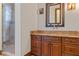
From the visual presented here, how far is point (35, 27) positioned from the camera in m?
1.37

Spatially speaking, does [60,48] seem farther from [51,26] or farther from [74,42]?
[51,26]

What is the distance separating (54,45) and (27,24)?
41 cm

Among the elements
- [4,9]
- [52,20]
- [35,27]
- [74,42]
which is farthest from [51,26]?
[4,9]

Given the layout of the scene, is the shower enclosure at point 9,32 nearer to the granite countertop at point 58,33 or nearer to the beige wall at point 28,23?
the beige wall at point 28,23

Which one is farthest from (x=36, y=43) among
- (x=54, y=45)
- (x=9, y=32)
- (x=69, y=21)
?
(x=69, y=21)

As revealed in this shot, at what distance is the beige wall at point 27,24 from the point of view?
1.36 metres

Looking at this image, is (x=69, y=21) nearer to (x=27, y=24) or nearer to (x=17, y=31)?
(x=27, y=24)

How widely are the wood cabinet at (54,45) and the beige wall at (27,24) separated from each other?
70mm

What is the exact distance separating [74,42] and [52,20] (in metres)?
0.37

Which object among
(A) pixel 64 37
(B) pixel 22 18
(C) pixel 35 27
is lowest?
(A) pixel 64 37

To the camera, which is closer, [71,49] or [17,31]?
[17,31]

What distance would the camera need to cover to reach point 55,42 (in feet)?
4.67

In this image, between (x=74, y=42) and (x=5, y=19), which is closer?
(x=5, y=19)

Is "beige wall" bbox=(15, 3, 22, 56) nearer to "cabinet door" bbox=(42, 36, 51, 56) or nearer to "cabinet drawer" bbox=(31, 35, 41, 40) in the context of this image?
"cabinet drawer" bbox=(31, 35, 41, 40)
